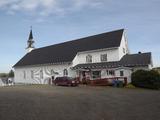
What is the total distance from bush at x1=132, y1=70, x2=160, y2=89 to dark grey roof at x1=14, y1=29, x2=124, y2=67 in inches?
314

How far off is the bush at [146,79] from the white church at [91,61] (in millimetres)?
1719

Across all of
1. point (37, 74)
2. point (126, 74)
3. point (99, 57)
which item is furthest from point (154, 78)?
point (37, 74)

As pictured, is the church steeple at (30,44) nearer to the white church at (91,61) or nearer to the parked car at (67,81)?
the white church at (91,61)

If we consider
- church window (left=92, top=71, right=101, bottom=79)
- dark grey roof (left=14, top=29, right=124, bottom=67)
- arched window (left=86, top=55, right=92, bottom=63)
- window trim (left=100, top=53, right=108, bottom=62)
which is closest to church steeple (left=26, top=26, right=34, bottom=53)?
dark grey roof (left=14, top=29, right=124, bottom=67)

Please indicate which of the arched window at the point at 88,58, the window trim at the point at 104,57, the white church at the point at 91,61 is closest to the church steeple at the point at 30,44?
the white church at the point at 91,61

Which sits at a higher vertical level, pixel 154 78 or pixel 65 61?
pixel 65 61

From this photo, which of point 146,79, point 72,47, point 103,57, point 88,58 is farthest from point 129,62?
point 72,47

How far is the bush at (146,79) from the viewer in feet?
99.9

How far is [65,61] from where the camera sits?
4256cm

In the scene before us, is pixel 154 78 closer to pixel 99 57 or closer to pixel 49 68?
pixel 99 57

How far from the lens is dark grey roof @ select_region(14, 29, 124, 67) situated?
41125mm

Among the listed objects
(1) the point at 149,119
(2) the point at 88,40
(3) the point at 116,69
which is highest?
(2) the point at 88,40

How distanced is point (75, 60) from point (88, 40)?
19.1ft

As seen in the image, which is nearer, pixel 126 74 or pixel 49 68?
pixel 126 74
